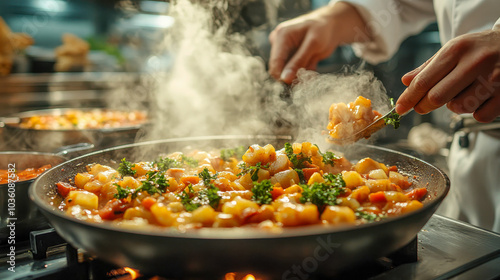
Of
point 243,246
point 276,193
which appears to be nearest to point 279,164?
point 276,193

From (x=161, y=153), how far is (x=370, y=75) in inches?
50.8

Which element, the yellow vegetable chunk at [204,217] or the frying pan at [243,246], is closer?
the frying pan at [243,246]

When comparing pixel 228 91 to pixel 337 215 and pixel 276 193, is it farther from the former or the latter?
pixel 337 215

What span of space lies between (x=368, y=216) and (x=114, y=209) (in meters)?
0.87

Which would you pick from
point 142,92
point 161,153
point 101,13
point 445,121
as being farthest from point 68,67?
point 445,121

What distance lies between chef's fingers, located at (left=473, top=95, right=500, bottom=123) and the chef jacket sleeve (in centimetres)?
129

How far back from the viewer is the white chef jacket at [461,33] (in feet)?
Result: 7.07

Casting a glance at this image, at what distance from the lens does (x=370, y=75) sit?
2.29 metres

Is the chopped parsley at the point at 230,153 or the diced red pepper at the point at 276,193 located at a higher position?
the diced red pepper at the point at 276,193

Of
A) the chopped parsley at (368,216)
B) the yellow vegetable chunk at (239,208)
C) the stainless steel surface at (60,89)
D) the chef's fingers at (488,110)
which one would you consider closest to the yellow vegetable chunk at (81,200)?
the yellow vegetable chunk at (239,208)

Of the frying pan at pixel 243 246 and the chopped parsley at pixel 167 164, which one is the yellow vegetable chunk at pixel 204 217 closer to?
the frying pan at pixel 243 246

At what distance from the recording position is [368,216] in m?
1.26

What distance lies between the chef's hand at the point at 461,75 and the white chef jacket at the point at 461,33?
2.73ft

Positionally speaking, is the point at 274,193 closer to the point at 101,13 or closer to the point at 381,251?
the point at 381,251
